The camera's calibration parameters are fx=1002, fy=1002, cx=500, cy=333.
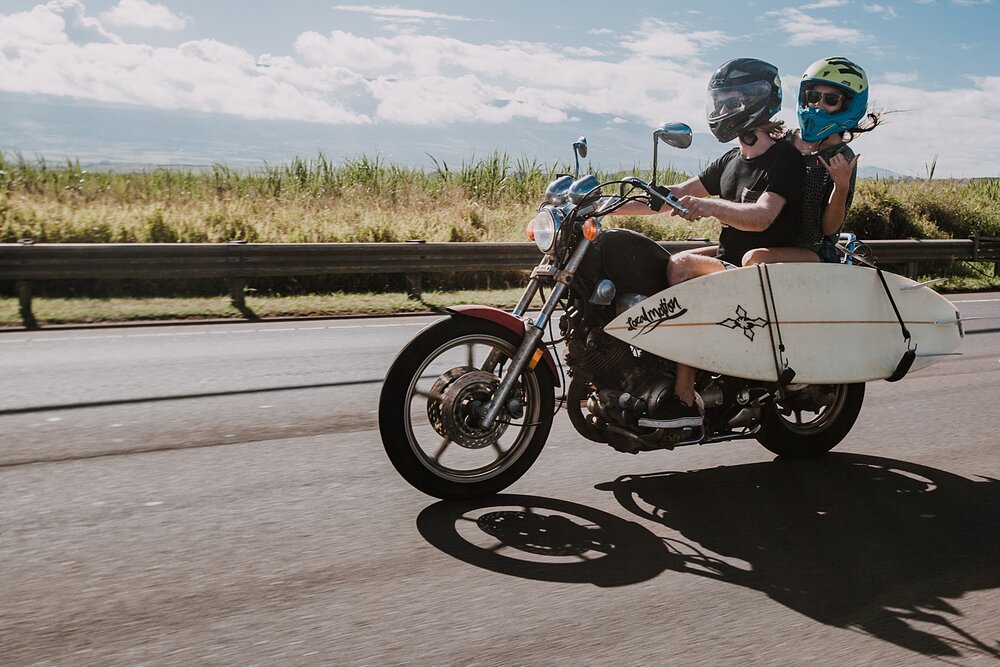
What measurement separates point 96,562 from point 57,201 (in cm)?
1392

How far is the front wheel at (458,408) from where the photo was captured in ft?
14.1

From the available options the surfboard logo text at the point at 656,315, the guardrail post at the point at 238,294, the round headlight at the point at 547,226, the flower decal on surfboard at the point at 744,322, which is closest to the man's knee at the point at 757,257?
the flower decal on surfboard at the point at 744,322

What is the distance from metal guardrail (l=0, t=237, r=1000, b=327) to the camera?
11.2 metres

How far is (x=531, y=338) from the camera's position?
14.6 ft

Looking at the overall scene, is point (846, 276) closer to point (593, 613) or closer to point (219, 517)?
point (593, 613)

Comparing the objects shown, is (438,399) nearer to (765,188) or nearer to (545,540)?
(545,540)

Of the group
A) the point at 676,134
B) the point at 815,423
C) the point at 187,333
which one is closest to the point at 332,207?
the point at 187,333

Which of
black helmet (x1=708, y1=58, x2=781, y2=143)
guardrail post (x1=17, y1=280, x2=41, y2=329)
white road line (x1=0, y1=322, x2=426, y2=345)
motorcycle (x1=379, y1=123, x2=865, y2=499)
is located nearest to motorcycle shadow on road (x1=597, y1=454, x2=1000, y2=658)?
motorcycle (x1=379, y1=123, x2=865, y2=499)

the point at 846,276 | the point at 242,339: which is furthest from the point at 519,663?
the point at 242,339

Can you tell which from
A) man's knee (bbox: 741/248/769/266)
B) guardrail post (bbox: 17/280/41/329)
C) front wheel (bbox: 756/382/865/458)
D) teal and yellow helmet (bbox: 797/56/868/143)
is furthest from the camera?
guardrail post (bbox: 17/280/41/329)

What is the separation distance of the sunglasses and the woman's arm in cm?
51

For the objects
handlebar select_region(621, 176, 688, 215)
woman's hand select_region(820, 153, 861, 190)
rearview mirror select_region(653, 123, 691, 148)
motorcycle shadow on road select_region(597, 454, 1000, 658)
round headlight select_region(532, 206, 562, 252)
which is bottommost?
motorcycle shadow on road select_region(597, 454, 1000, 658)

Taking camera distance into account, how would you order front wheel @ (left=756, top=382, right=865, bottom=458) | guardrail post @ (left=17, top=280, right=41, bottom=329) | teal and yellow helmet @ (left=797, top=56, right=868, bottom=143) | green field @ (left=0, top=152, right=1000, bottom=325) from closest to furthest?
teal and yellow helmet @ (left=797, top=56, right=868, bottom=143) < front wheel @ (left=756, top=382, right=865, bottom=458) < guardrail post @ (left=17, top=280, right=41, bottom=329) < green field @ (left=0, top=152, right=1000, bottom=325)

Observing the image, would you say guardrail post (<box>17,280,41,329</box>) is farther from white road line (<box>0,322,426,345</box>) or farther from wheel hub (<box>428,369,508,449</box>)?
wheel hub (<box>428,369,508,449</box>)
